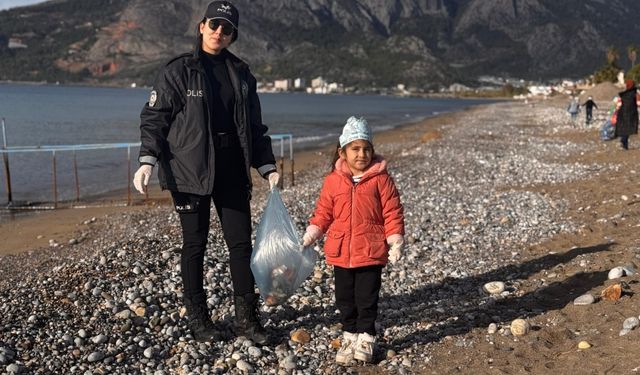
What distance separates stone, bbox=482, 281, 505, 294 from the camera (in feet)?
19.9

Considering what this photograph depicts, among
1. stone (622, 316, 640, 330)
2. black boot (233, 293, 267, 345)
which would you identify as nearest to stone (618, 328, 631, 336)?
stone (622, 316, 640, 330)

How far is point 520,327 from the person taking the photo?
488cm

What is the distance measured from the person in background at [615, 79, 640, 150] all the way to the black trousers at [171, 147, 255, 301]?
1614cm

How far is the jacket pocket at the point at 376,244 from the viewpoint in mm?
4441

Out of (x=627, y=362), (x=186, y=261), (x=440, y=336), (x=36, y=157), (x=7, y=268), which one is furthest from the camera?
(x=36, y=157)

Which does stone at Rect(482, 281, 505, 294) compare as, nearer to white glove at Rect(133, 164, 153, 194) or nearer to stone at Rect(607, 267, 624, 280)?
stone at Rect(607, 267, 624, 280)

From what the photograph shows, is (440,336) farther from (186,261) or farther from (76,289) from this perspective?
(76,289)

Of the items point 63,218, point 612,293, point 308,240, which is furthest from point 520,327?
point 63,218

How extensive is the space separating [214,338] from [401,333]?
1549mm

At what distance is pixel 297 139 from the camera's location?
35.6 m

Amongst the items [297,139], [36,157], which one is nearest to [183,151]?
[36,157]

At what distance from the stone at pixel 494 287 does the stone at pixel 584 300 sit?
824 mm

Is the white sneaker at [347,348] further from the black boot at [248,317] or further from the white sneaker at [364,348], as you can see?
the black boot at [248,317]

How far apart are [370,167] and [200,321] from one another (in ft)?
5.97
